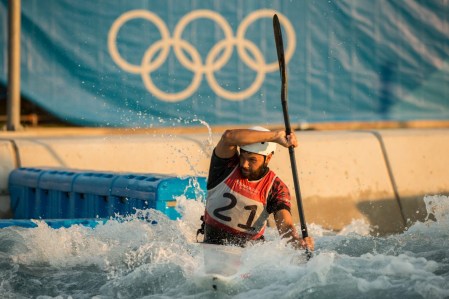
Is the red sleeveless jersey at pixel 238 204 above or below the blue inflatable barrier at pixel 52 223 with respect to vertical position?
above

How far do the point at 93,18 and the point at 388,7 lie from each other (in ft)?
12.8

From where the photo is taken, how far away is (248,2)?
16906 millimetres

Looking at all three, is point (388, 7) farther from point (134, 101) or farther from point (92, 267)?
point (92, 267)

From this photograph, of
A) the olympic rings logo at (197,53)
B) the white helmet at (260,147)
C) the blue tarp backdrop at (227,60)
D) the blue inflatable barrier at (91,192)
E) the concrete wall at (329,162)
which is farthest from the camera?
the olympic rings logo at (197,53)

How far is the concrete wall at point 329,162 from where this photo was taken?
14.6 metres

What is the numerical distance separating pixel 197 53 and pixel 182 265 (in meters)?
6.50

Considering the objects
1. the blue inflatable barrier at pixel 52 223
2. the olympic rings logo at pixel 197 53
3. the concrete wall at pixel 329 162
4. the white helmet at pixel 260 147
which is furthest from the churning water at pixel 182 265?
the olympic rings logo at pixel 197 53

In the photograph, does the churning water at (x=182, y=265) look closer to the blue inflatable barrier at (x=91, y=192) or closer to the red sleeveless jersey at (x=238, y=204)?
the blue inflatable barrier at (x=91, y=192)

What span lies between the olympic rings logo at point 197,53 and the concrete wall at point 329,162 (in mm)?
1299

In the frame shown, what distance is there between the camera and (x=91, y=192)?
12938 millimetres

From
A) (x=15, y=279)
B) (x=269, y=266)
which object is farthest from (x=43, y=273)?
(x=269, y=266)

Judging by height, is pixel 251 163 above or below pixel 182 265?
above

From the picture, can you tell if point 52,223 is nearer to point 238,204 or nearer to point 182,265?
point 182,265

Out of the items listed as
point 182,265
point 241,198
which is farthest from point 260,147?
point 182,265
